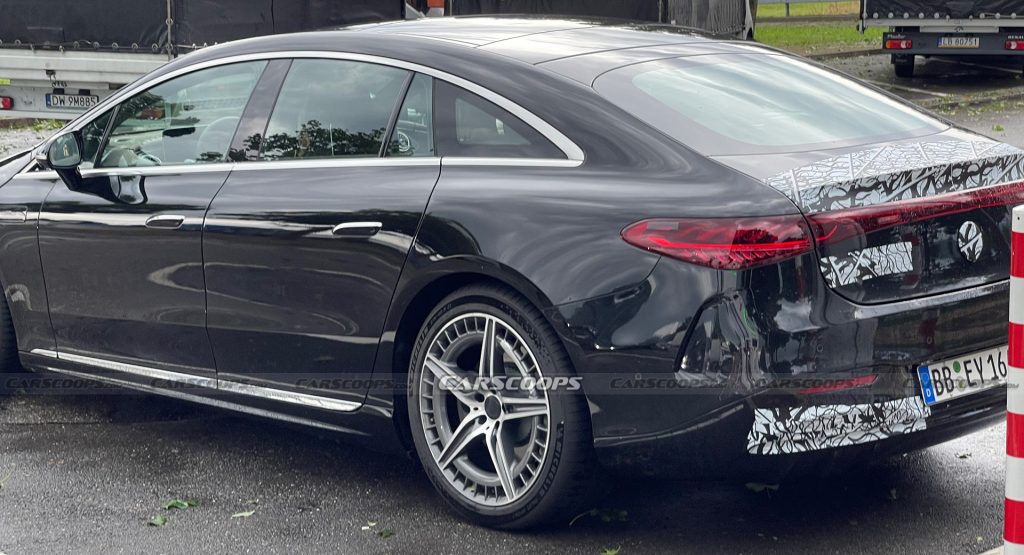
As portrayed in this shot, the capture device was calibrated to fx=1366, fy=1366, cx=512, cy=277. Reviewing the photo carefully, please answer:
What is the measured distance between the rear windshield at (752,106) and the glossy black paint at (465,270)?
3.9 inches

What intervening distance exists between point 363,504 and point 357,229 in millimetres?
967

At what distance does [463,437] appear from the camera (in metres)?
4.35

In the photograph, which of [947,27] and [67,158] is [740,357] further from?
[947,27]

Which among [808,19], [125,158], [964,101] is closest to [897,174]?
[125,158]

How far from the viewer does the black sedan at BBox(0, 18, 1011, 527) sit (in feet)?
12.4

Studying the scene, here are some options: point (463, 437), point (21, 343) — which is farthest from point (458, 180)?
point (21, 343)

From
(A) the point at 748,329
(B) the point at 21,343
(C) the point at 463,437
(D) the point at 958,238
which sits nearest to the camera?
(A) the point at 748,329

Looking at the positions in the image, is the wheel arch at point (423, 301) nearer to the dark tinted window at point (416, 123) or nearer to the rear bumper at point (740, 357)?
the rear bumper at point (740, 357)

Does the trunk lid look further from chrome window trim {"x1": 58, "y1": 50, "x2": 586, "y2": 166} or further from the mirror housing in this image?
the mirror housing

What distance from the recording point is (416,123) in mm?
4594

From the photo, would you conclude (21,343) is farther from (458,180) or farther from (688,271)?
(688,271)

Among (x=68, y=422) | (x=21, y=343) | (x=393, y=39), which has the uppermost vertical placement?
(x=393, y=39)

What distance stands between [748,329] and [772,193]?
0.39 m

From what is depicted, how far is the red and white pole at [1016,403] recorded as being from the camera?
3104mm
